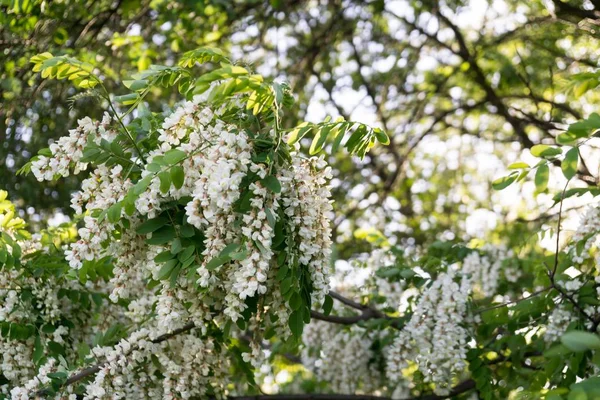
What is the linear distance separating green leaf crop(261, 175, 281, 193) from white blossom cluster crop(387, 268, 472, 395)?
1626 millimetres

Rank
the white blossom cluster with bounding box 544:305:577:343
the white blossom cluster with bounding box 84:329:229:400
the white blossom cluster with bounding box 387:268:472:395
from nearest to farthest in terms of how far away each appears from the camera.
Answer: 1. the white blossom cluster with bounding box 84:329:229:400
2. the white blossom cluster with bounding box 544:305:577:343
3. the white blossom cluster with bounding box 387:268:472:395

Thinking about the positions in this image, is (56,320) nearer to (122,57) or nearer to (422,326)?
(422,326)

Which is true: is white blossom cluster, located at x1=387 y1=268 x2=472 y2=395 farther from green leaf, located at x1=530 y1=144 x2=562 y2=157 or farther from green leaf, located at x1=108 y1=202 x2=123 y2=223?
green leaf, located at x1=108 y1=202 x2=123 y2=223

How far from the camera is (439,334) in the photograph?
12.1 ft

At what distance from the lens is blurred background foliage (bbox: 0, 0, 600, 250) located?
17.3 ft

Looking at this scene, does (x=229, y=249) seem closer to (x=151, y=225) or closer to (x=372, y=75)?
(x=151, y=225)

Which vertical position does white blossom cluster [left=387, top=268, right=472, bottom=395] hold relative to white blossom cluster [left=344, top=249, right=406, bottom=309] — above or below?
below

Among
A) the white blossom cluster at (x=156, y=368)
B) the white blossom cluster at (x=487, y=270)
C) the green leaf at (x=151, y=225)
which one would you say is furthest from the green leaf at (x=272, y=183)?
the white blossom cluster at (x=487, y=270)

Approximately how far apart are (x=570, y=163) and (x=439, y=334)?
57.5 inches

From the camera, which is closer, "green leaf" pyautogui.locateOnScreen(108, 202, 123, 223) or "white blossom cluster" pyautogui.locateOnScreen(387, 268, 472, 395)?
"green leaf" pyautogui.locateOnScreen(108, 202, 123, 223)

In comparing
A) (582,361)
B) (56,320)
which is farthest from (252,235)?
(582,361)

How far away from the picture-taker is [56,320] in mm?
3281

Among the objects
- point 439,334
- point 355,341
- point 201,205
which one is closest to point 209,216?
point 201,205

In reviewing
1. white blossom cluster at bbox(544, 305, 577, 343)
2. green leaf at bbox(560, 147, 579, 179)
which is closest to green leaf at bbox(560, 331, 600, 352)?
green leaf at bbox(560, 147, 579, 179)
